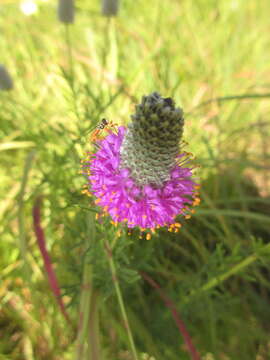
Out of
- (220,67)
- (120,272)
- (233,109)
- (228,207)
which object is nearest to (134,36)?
(220,67)

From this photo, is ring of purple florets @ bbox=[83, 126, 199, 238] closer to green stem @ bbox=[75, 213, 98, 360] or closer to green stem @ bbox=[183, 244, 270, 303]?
green stem @ bbox=[75, 213, 98, 360]

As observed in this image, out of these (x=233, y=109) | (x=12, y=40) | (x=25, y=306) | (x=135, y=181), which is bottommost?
(x=25, y=306)

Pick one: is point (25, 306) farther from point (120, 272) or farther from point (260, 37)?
point (260, 37)

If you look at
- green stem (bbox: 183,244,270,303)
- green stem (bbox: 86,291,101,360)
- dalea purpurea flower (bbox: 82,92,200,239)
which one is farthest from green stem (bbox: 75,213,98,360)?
green stem (bbox: 183,244,270,303)

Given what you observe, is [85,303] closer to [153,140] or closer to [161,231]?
[161,231]

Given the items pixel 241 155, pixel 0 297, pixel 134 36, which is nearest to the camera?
pixel 0 297

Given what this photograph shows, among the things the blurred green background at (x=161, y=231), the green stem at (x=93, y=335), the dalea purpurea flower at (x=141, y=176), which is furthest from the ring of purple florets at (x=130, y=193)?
the green stem at (x=93, y=335)

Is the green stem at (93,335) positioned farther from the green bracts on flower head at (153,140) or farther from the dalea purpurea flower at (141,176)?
the green bracts on flower head at (153,140)
